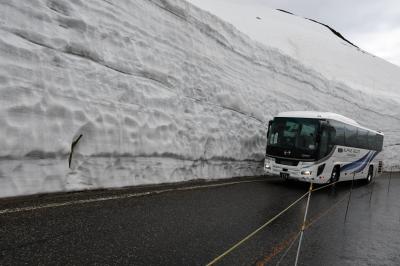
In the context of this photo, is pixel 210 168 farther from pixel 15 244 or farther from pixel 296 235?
pixel 15 244

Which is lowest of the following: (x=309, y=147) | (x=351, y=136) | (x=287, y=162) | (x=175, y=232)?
(x=175, y=232)

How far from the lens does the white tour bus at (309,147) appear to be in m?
13.1

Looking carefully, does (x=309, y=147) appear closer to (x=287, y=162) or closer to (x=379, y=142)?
(x=287, y=162)

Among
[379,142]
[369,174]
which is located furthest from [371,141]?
[379,142]

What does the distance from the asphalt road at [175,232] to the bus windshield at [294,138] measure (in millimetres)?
4274

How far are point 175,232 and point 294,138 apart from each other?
894 cm

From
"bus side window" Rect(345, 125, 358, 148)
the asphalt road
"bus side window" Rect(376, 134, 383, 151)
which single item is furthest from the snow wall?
"bus side window" Rect(376, 134, 383, 151)

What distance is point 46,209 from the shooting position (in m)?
5.93

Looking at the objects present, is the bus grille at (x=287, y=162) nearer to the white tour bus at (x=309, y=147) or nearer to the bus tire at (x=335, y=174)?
the white tour bus at (x=309, y=147)

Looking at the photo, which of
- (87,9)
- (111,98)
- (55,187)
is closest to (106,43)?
(87,9)

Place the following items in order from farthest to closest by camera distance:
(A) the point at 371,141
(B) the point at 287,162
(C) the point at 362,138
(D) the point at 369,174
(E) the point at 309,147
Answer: (D) the point at 369,174 → (A) the point at 371,141 → (C) the point at 362,138 → (B) the point at 287,162 → (E) the point at 309,147

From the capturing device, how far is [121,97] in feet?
31.3

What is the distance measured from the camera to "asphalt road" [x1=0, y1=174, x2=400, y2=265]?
4539 millimetres

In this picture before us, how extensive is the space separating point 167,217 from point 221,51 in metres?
11.7
